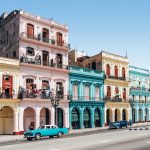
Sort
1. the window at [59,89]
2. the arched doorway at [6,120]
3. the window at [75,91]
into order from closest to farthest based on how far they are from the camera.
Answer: the arched doorway at [6,120] → the window at [59,89] → the window at [75,91]

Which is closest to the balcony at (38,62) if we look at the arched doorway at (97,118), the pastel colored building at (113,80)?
the pastel colored building at (113,80)

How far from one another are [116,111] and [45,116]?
59.5 feet

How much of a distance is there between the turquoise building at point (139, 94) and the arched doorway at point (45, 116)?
2238 cm

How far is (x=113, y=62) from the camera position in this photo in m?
62.7

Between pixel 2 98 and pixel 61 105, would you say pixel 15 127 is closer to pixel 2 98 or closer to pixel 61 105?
pixel 2 98

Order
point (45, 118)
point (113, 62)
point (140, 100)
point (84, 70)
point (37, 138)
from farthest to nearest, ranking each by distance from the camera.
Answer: point (140, 100) → point (113, 62) → point (84, 70) → point (45, 118) → point (37, 138)

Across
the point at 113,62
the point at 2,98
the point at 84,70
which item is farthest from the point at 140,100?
the point at 2,98

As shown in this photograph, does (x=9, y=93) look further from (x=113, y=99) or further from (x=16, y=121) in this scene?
(x=113, y=99)

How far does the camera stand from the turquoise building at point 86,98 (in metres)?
53.5

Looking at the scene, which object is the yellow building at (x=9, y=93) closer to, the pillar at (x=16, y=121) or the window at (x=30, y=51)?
the pillar at (x=16, y=121)

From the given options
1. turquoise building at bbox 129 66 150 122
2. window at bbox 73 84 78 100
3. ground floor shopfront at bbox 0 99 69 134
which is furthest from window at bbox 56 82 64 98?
turquoise building at bbox 129 66 150 122

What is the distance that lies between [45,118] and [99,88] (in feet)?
41.3

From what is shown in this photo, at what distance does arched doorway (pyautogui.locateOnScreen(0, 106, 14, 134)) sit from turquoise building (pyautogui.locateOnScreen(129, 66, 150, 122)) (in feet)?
96.3

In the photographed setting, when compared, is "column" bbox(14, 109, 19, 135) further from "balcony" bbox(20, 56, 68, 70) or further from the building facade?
"balcony" bbox(20, 56, 68, 70)
